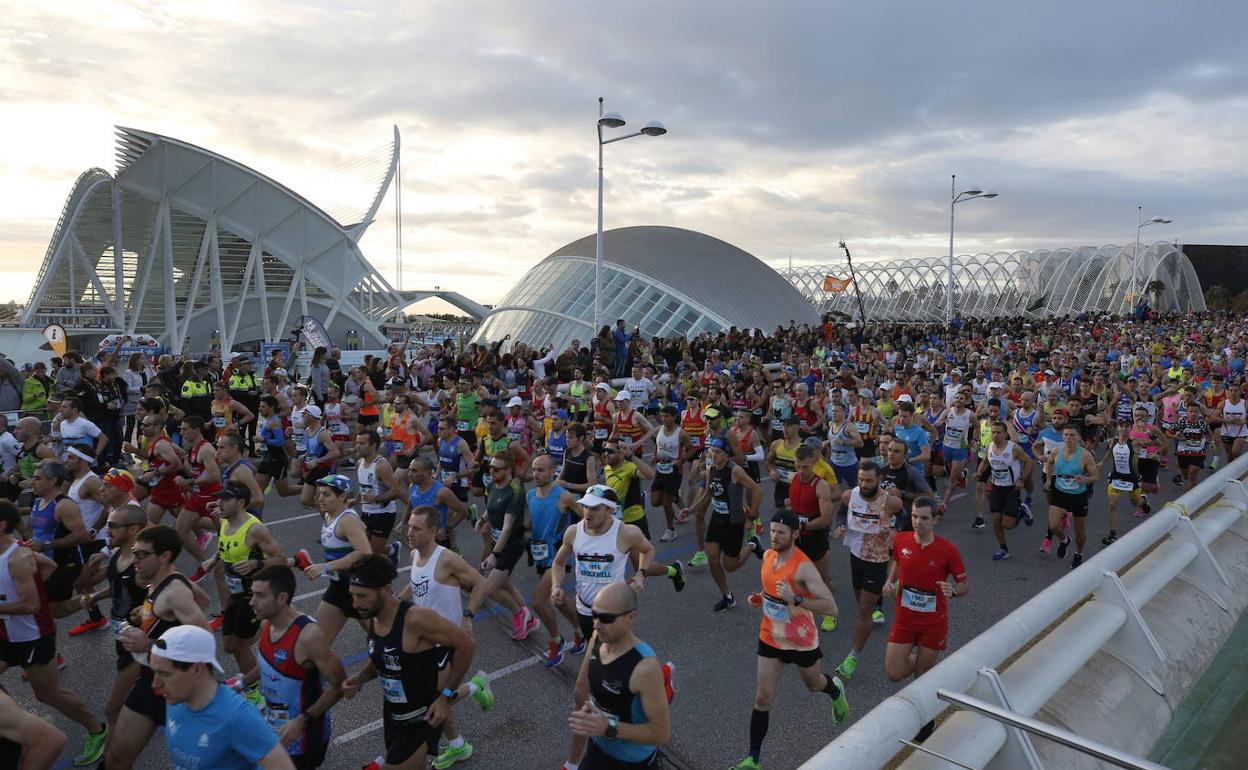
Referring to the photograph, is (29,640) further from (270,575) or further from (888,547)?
(888,547)

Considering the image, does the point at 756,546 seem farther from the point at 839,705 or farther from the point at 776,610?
the point at 839,705

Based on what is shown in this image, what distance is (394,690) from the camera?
3.68m

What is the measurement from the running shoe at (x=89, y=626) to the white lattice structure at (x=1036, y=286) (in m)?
83.1

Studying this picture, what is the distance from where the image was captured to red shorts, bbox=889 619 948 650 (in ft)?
16.0

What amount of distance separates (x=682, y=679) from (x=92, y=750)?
3.94 m

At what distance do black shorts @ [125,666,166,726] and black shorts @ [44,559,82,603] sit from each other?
217cm

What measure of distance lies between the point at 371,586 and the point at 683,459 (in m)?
5.87

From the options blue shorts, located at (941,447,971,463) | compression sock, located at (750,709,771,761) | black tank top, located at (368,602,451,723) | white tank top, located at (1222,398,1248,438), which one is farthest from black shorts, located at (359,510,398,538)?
white tank top, located at (1222,398,1248,438)

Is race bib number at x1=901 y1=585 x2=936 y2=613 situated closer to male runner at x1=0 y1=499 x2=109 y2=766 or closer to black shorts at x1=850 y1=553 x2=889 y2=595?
black shorts at x1=850 y1=553 x2=889 y2=595

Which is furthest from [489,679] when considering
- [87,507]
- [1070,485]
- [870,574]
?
[1070,485]

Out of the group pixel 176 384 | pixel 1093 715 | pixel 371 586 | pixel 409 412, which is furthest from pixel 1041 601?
pixel 176 384

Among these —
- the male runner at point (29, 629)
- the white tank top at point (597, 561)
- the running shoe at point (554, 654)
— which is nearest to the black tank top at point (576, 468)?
the running shoe at point (554, 654)

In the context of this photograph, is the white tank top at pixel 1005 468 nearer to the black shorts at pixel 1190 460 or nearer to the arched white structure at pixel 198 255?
the black shorts at pixel 1190 460

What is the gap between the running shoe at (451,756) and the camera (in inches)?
171
